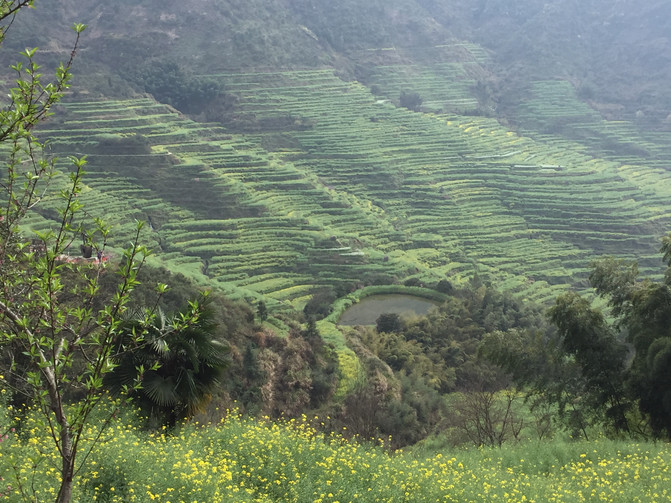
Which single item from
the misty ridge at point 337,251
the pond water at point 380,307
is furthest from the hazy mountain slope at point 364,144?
the pond water at point 380,307

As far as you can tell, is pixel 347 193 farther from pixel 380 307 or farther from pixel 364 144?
pixel 380 307

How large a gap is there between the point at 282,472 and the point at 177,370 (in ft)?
12.0

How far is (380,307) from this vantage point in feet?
139

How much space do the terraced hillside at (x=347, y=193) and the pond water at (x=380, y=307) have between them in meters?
2.24

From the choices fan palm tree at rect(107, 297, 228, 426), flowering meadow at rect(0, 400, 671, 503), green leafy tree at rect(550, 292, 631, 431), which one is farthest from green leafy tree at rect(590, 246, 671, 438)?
fan palm tree at rect(107, 297, 228, 426)

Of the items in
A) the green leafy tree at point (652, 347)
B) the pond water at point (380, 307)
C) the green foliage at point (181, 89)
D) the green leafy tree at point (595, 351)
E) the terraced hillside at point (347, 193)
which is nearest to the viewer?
the green leafy tree at point (652, 347)

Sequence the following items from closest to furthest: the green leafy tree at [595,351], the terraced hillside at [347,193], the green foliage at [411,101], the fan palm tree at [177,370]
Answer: the fan palm tree at [177,370], the green leafy tree at [595,351], the terraced hillside at [347,193], the green foliage at [411,101]

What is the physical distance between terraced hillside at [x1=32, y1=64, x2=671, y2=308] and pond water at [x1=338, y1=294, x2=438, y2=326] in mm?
2235

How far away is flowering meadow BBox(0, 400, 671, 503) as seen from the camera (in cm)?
802

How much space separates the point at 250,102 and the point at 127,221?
1363 inches

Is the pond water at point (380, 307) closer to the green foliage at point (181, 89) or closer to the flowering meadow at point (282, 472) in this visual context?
the flowering meadow at point (282, 472)

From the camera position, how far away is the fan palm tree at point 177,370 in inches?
452

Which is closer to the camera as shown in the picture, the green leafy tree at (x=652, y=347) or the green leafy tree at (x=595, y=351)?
the green leafy tree at (x=652, y=347)

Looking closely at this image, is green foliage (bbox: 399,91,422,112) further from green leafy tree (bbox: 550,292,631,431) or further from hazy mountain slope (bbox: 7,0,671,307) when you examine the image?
green leafy tree (bbox: 550,292,631,431)
